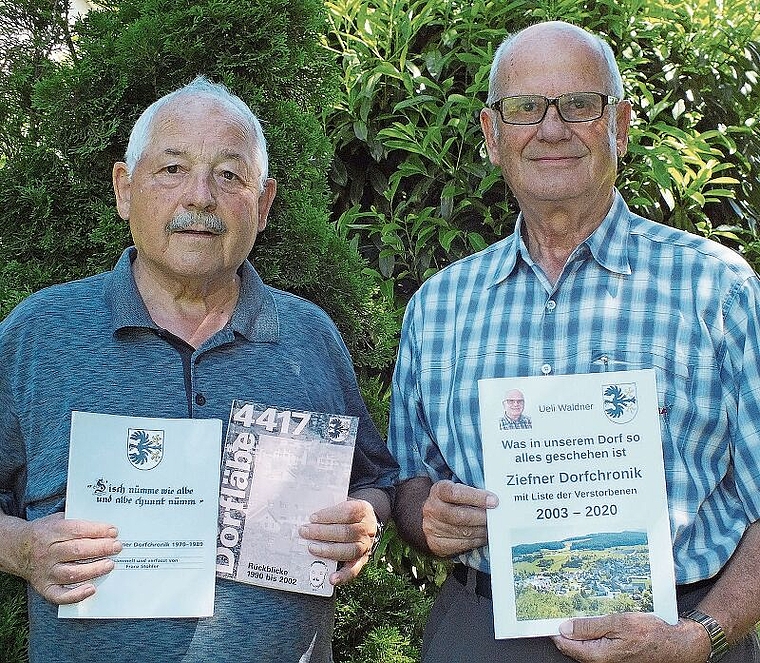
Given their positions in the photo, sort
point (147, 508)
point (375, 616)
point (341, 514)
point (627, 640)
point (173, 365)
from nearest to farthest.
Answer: point (627, 640)
point (147, 508)
point (341, 514)
point (173, 365)
point (375, 616)

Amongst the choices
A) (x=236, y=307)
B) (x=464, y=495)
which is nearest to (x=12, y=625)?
(x=236, y=307)

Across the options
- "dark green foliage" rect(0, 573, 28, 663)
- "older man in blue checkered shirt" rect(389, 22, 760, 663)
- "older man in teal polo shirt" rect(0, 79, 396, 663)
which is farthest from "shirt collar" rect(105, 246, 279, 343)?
"dark green foliage" rect(0, 573, 28, 663)

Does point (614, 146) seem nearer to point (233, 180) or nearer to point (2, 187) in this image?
point (233, 180)

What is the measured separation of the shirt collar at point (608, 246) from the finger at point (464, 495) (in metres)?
0.65

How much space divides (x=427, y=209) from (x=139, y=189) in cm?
169

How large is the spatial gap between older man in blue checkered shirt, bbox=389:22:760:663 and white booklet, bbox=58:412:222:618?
2.03 ft

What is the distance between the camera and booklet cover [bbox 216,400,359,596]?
8.18 feet

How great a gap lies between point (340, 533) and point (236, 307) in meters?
0.74

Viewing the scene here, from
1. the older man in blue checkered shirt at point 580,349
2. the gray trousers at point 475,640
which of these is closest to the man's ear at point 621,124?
the older man in blue checkered shirt at point 580,349

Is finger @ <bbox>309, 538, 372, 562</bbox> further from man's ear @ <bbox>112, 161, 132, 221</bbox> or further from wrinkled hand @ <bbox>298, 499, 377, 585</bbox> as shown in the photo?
man's ear @ <bbox>112, 161, 132, 221</bbox>

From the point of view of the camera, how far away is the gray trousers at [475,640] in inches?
97.9

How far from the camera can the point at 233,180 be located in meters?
2.76

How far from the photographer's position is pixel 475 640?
261cm

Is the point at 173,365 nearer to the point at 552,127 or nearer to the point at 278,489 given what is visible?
the point at 278,489
